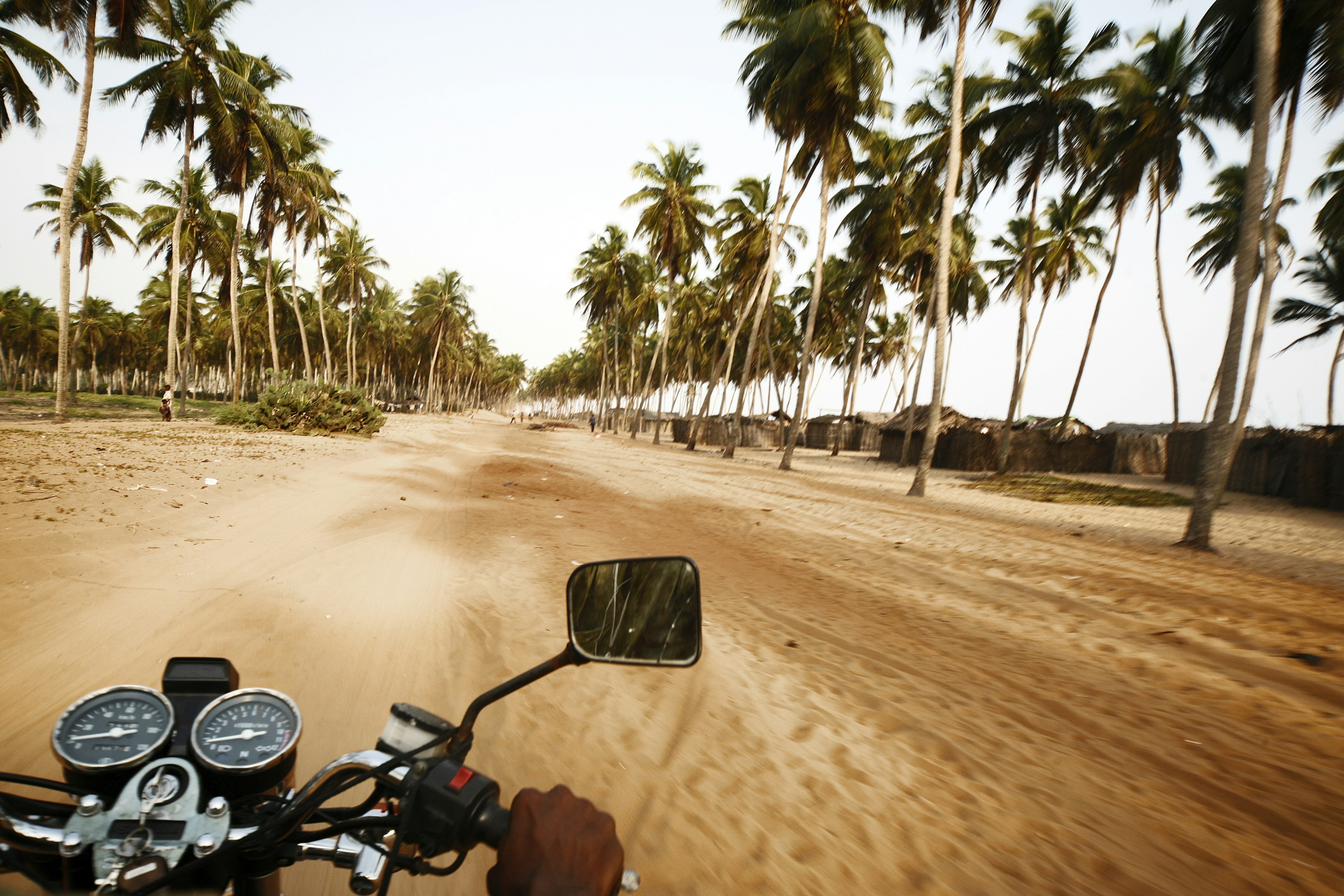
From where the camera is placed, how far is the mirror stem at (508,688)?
3.78 ft

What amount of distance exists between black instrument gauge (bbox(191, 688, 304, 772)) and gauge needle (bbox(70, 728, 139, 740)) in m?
0.11

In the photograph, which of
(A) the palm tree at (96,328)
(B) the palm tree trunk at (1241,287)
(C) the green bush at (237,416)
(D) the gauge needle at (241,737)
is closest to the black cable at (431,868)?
(D) the gauge needle at (241,737)

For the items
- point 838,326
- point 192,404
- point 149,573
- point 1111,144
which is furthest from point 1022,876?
point 192,404

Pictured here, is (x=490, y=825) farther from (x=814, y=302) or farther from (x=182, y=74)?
(x=182, y=74)

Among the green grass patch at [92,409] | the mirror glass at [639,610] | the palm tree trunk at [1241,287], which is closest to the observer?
the mirror glass at [639,610]

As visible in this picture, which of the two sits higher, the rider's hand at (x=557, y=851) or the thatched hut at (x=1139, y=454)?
the thatched hut at (x=1139, y=454)

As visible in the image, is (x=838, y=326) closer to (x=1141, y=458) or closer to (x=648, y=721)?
(x=1141, y=458)

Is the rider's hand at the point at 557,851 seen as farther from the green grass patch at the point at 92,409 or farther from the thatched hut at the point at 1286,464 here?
the green grass patch at the point at 92,409

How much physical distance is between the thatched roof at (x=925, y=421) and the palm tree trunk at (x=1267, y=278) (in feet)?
41.3

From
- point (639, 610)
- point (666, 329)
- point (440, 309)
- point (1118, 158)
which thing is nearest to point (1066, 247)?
point (1118, 158)

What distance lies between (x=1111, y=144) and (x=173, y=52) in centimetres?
3524

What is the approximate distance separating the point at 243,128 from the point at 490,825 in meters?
35.3

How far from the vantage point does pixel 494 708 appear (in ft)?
10.8

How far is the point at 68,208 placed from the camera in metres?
19.2
